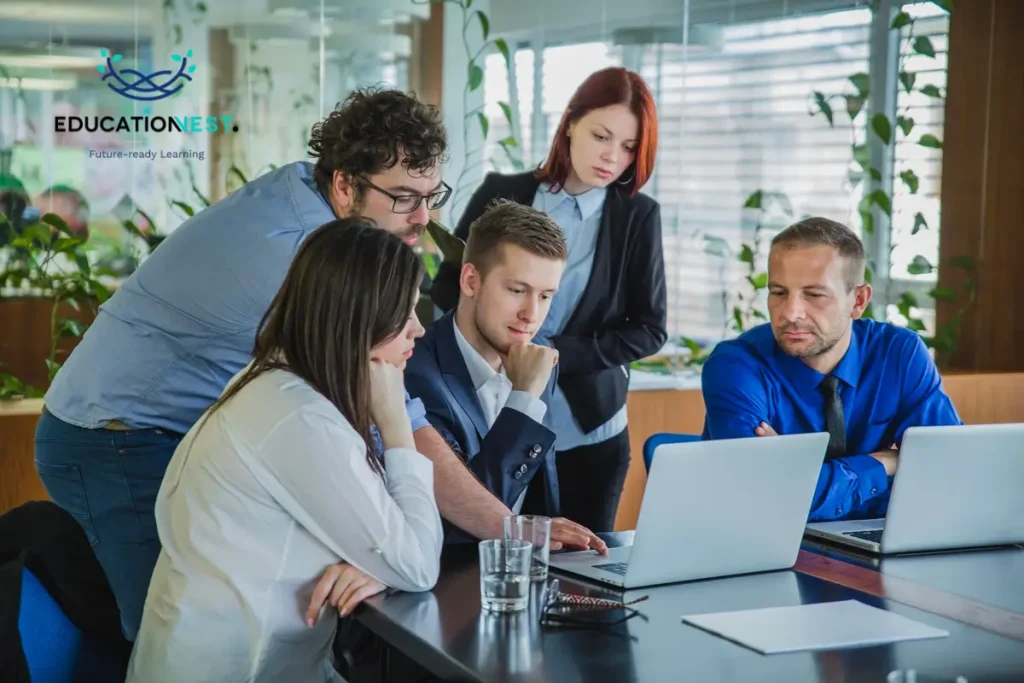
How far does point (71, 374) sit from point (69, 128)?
88.1 inches

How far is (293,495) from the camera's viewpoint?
1.72 m

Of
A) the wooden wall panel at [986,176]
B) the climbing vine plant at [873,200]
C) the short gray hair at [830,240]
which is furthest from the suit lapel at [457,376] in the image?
the wooden wall panel at [986,176]

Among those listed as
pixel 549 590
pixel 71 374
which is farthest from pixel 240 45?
pixel 549 590

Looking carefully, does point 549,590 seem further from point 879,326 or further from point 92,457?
point 879,326

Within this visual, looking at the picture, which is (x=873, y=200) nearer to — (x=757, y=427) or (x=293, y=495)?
(x=757, y=427)

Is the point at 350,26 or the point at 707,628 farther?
the point at 350,26

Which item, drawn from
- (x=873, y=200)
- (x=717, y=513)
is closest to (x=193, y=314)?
(x=717, y=513)

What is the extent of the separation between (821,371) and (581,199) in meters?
0.80

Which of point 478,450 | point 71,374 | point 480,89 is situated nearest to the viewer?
point 71,374

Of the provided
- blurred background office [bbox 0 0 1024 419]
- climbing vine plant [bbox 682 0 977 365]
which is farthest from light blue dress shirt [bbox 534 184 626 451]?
climbing vine plant [bbox 682 0 977 365]

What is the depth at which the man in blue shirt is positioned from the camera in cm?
274

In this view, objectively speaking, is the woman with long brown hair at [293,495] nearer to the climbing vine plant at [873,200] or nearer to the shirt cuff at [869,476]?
the shirt cuff at [869,476]

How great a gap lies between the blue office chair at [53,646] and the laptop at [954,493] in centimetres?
125

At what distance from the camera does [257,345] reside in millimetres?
1833
